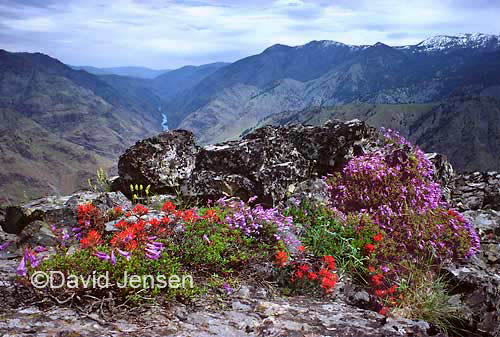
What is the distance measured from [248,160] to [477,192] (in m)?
7.67

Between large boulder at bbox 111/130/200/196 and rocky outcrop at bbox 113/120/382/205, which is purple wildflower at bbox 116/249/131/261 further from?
large boulder at bbox 111/130/200/196

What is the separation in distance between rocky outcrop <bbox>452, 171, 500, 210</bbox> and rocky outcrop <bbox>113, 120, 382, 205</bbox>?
3199 millimetres

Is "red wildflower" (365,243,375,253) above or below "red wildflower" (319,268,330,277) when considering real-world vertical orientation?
above

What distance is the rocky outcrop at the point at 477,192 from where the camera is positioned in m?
11.5

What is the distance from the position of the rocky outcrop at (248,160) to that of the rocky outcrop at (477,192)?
3.20 meters

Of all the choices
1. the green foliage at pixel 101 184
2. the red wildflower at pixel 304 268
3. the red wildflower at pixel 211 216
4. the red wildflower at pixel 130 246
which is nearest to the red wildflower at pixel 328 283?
the red wildflower at pixel 304 268

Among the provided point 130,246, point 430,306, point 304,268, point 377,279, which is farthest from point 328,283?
point 130,246

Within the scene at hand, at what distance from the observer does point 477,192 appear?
12.2m

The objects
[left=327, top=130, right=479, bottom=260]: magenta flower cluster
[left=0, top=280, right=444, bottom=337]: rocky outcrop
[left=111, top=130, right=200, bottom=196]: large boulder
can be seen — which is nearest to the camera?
[left=0, top=280, right=444, bottom=337]: rocky outcrop

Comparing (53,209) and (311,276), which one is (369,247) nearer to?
(311,276)

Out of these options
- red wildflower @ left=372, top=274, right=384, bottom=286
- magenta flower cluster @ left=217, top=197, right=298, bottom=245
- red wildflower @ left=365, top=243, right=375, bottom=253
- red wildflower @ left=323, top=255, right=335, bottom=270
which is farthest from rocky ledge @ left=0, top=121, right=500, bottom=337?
magenta flower cluster @ left=217, top=197, right=298, bottom=245

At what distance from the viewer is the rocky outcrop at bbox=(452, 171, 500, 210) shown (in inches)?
453

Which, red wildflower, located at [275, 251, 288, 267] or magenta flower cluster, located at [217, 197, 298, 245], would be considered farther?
magenta flower cluster, located at [217, 197, 298, 245]

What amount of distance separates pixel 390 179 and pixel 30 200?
8553 millimetres
